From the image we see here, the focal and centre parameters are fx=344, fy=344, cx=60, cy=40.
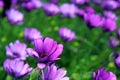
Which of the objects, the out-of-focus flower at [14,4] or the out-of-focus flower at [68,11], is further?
the out-of-focus flower at [14,4]

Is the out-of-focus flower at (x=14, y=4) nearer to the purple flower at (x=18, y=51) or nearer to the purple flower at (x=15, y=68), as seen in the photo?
the purple flower at (x=18, y=51)

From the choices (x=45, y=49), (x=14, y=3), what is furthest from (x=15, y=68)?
(x=14, y=3)

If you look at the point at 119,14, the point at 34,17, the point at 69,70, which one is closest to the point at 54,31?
the point at 34,17

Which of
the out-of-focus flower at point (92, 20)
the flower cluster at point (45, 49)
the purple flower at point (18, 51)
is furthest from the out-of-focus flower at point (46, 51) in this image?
the out-of-focus flower at point (92, 20)

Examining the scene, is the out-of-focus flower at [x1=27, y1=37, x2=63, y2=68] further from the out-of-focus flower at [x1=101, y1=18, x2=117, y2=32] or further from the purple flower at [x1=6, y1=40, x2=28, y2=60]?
the out-of-focus flower at [x1=101, y1=18, x2=117, y2=32]

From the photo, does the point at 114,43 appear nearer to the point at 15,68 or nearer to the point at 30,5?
the point at 30,5

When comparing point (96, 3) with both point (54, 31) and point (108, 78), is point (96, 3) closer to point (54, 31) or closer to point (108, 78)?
point (54, 31)

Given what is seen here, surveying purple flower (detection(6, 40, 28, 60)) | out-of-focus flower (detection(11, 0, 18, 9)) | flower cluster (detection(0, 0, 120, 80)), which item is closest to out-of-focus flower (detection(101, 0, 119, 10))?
flower cluster (detection(0, 0, 120, 80))

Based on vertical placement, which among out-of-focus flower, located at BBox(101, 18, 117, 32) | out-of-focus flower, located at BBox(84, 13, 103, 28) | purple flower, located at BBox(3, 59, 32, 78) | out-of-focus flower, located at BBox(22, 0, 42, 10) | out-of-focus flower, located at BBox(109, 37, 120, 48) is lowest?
out-of-focus flower, located at BBox(109, 37, 120, 48)
